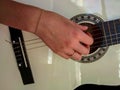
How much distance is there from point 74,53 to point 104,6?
24 cm

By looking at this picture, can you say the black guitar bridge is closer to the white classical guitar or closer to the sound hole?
the white classical guitar

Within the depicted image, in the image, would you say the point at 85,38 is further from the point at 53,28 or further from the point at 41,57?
the point at 41,57

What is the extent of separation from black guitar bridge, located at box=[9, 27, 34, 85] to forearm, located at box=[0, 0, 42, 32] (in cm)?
10

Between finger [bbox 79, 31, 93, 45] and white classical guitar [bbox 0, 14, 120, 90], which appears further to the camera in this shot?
white classical guitar [bbox 0, 14, 120, 90]

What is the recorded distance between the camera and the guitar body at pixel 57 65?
4.33 ft

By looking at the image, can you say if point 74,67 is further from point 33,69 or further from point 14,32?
point 14,32

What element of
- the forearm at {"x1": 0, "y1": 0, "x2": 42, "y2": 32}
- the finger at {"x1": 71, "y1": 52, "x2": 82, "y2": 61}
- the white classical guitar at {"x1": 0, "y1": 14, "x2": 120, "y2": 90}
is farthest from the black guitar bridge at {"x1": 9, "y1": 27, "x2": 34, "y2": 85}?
the finger at {"x1": 71, "y1": 52, "x2": 82, "y2": 61}

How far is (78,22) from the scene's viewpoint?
1334 mm

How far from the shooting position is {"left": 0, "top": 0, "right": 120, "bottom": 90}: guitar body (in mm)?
1319

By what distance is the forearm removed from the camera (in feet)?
4.03

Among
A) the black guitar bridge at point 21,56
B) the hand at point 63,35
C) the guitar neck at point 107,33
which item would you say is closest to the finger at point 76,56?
the hand at point 63,35

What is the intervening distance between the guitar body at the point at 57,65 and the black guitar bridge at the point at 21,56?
0.6 inches

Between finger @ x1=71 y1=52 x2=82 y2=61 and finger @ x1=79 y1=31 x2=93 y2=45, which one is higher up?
finger @ x1=79 y1=31 x2=93 y2=45

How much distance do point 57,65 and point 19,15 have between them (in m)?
0.27
